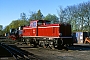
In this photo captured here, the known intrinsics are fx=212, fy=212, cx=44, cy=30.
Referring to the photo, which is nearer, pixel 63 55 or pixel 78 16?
pixel 63 55

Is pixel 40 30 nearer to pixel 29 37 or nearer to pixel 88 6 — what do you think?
pixel 29 37

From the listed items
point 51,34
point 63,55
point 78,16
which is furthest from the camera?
point 78,16

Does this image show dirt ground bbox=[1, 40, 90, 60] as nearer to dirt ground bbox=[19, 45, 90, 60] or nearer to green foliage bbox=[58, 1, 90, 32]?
dirt ground bbox=[19, 45, 90, 60]

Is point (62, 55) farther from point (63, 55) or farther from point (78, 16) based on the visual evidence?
point (78, 16)

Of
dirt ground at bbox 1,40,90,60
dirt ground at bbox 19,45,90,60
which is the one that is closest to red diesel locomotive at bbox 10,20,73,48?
dirt ground at bbox 1,40,90,60

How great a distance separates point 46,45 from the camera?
933 inches

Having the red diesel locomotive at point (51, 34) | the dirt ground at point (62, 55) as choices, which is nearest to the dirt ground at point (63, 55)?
the dirt ground at point (62, 55)

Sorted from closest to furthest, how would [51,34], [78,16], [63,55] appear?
[63,55]
[51,34]
[78,16]

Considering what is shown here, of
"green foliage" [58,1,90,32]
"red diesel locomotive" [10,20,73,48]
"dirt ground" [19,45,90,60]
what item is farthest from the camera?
"green foliage" [58,1,90,32]

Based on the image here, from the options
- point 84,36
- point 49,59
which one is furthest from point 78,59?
point 84,36

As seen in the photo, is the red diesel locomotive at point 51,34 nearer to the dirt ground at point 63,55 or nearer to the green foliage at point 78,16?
the dirt ground at point 63,55

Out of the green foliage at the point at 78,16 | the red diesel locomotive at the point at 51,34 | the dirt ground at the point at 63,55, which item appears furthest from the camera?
the green foliage at the point at 78,16

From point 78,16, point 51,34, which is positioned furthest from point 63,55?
point 78,16

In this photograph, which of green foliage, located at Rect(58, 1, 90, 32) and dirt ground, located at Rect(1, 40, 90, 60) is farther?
Result: green foliage, located at Rect(58, 1, 90, 32)
